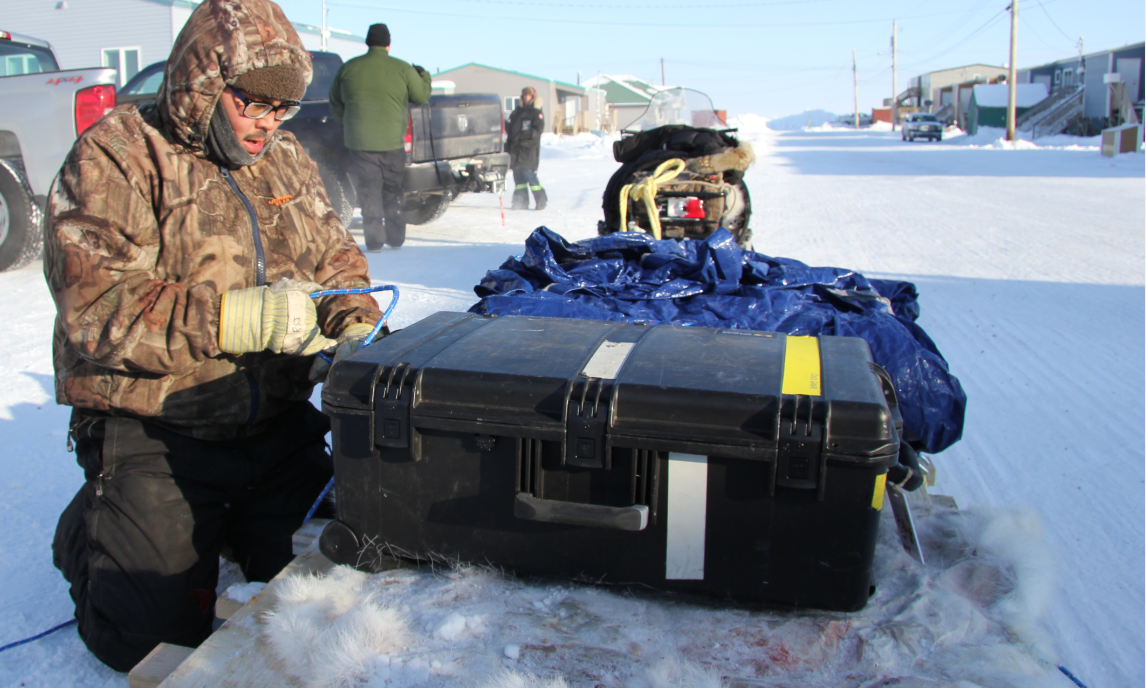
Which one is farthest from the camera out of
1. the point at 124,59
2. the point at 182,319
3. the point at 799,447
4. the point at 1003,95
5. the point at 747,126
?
the point at 747,126

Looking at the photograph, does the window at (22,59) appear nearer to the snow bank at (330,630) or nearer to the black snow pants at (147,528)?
the black snow pants at (147,528)

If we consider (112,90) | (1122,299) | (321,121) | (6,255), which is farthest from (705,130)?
(6,255)

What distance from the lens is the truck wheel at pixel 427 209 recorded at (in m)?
9.04

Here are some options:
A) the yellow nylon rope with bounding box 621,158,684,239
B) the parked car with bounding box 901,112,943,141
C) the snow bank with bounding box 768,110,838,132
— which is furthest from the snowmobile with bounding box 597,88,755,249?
the snow bank with bounding box 768,110,838,132

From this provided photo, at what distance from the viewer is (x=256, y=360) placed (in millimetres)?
2068

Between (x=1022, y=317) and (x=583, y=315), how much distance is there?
139 inches

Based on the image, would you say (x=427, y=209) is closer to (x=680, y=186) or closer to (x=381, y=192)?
(x=381, y=192)

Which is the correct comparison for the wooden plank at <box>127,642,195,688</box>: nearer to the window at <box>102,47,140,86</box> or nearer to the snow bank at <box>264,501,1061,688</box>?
the snow bank at <box>264,501,1061,688</box>

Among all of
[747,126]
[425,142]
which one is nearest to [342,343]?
[425,142]

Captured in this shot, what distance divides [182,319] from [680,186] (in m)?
4.29

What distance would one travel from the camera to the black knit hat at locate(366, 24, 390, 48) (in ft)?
23.6

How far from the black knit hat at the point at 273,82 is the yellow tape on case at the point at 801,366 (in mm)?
1305

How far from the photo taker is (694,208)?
219 inches

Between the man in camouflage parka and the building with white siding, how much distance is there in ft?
77.1
